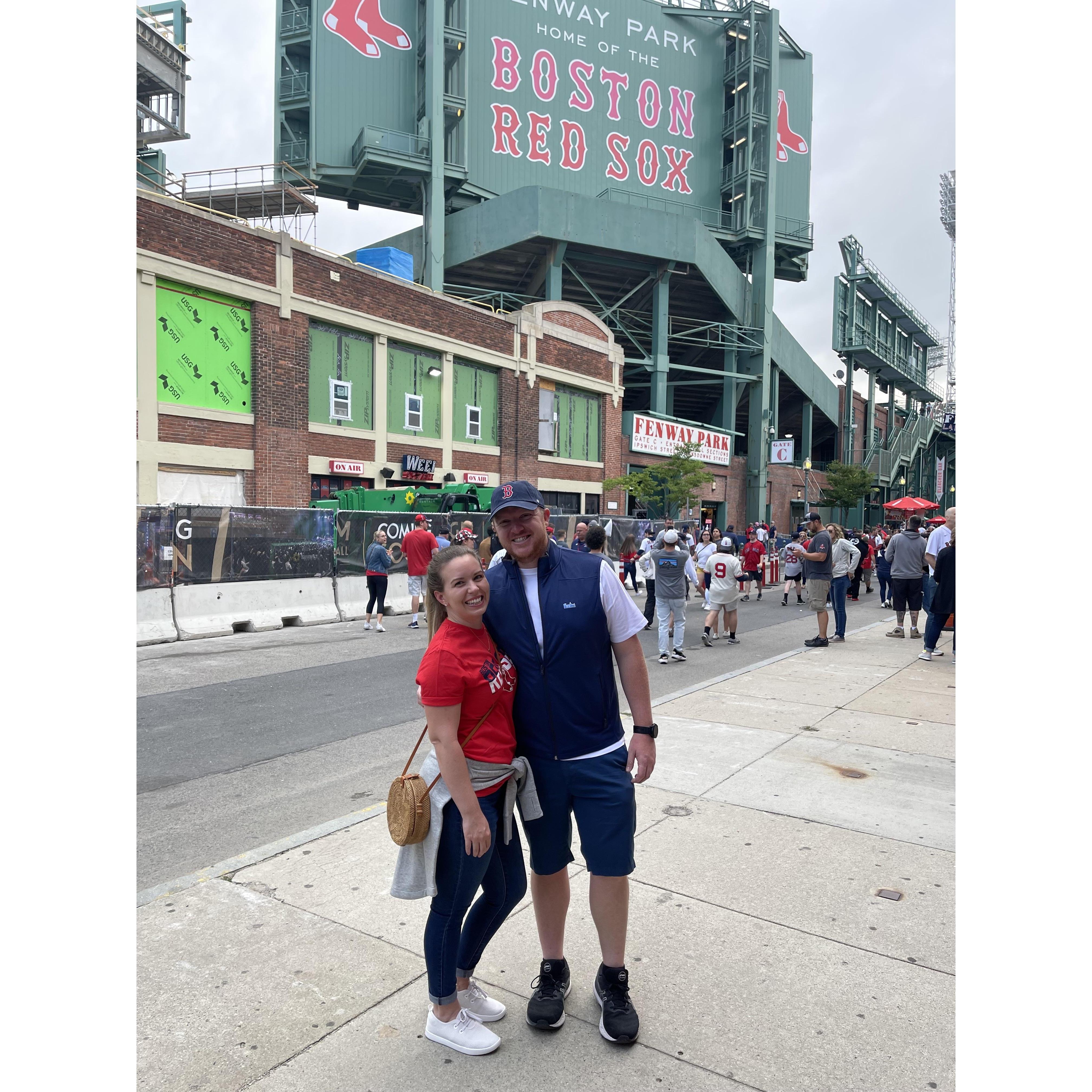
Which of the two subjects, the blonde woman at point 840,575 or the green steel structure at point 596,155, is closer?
the blonde woman at point 840,575

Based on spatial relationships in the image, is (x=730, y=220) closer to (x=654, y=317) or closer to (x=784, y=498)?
(x=654, y=317)

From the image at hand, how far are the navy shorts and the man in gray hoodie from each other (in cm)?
1105

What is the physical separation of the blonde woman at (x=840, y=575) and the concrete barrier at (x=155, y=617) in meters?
10.3

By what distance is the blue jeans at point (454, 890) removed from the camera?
2.63 meters

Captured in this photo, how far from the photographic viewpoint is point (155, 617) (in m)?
12.2

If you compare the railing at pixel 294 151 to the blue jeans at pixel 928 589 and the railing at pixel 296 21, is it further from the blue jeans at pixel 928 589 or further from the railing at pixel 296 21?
the blue jeans at pixel 928 589

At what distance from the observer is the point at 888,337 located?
66375 millimetres

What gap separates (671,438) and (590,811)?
38320 millimetres

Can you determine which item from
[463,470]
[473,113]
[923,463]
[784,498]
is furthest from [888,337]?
[463,470]

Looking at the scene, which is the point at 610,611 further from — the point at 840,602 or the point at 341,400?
the point at 341,400

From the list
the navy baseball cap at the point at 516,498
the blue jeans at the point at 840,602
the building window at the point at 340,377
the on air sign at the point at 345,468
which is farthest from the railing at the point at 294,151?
the navy baseball cap at the point at 516,498

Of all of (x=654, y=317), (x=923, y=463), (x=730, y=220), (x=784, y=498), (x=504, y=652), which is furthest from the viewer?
(x=923, y=463)

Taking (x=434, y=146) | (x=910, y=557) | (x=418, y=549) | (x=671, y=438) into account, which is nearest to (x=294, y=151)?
(x=434, y=146)

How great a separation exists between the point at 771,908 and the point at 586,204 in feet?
129
